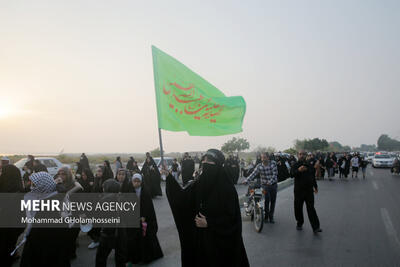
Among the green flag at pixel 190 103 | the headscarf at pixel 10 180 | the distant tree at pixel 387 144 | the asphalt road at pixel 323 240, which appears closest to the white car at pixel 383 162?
the asphalt road at pixel 323 240

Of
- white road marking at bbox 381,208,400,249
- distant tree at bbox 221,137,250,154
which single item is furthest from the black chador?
distant tree at bbox 221,137,250,154

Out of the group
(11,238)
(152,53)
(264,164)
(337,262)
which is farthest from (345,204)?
(11,238)

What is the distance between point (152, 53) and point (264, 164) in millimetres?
4634

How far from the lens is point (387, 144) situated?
471 ft

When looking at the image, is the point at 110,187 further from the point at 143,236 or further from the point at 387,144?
the point at 387,144

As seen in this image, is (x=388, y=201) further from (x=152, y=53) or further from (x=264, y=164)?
(x=152, y=53)

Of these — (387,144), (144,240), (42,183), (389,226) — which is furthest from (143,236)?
(387,144)

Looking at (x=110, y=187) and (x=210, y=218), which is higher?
(x=110, y=187)

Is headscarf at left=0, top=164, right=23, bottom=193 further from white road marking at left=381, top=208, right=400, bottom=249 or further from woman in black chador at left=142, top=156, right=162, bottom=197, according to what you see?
woman in black chador at left=142, top=156, right=162, bottom=197

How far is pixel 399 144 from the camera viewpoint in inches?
5541

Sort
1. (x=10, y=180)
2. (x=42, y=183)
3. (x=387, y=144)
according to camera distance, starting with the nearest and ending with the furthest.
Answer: (x=42, y=183) → (x=10, y=180) → (x=387, y=144)

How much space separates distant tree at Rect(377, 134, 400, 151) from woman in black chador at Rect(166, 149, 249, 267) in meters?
163

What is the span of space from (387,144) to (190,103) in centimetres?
16490

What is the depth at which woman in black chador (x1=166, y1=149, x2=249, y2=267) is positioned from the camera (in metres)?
3.24
